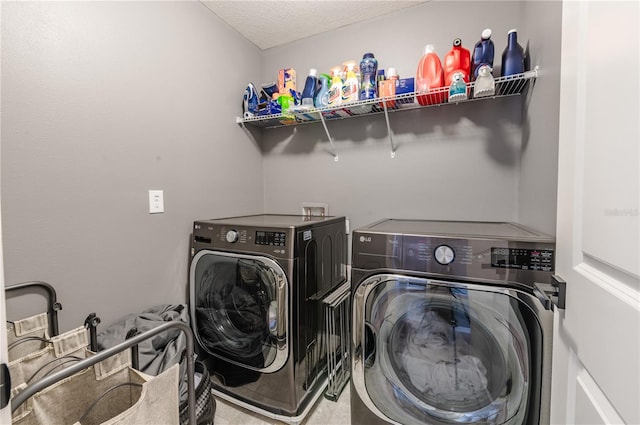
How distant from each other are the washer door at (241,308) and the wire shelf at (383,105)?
3.30 ft

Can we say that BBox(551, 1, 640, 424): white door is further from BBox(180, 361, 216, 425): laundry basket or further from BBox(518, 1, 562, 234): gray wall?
BBox(180, 361, 216, 425): laundry basket

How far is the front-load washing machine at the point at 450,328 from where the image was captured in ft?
2.94

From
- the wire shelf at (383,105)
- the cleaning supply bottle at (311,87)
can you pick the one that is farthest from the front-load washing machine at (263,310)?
the cleaning supply bottle at (311,87)

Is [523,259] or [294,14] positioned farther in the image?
[294,14]

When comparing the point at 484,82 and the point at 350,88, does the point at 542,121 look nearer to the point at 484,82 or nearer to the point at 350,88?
the point at 484,82

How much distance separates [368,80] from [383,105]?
170 millimetres

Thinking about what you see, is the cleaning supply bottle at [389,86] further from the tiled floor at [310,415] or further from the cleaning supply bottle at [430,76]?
the tiled floor at [310,415]

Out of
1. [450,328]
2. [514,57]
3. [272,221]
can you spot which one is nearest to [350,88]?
[514,57]

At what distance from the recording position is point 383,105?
5.28ft

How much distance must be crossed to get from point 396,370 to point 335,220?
35.7 inches

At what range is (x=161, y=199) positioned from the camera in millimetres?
1461

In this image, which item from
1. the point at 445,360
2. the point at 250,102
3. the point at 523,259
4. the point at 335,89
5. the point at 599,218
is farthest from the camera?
the point at 250,102

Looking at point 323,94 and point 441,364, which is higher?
point 323,94

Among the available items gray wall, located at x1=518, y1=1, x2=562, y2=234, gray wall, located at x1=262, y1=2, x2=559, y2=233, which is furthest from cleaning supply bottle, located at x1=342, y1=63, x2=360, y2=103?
gray wall, located at x1=518, y1=1, x2=562, y2=234
